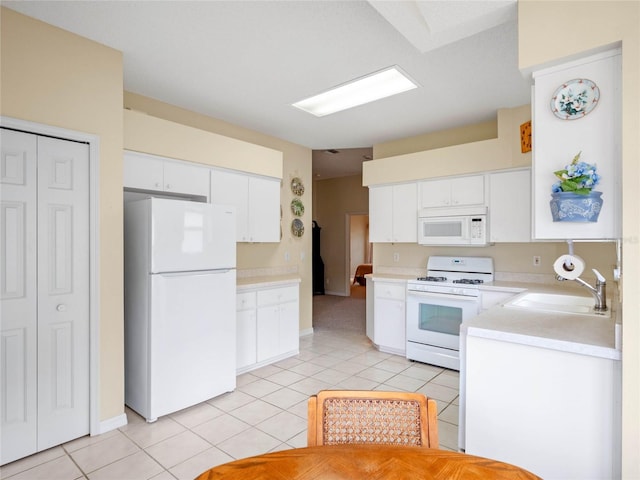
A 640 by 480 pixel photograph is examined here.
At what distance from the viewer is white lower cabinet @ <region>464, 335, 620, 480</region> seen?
148 cm

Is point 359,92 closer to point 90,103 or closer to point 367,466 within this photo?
point 90,103

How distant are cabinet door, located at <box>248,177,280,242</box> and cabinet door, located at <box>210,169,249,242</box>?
0.07m

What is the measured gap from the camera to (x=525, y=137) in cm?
318

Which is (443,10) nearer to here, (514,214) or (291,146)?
(514,214)

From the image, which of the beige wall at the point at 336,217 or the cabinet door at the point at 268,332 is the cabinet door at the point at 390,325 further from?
the beige wall at the point at 336,217

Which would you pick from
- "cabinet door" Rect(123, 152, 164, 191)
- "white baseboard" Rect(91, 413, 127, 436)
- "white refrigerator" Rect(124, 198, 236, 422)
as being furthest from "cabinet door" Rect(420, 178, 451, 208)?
"white baseboard" Rect(91, 413, 127, 436)

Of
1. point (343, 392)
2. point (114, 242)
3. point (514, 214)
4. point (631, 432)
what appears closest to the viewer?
point (343, 392)

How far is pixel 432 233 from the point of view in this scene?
A: 13.1 ft

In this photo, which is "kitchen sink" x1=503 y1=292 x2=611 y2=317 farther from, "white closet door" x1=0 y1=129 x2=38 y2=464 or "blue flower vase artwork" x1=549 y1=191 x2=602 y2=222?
"white closet door" x1=0 y1=129 x2=38 y2=464

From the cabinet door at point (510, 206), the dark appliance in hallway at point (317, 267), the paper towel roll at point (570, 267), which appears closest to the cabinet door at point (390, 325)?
the cabinet door at point (510, 206)

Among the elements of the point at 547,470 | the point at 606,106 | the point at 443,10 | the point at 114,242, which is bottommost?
the point at 547,470

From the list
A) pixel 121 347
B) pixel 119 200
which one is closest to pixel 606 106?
pixel 119 200

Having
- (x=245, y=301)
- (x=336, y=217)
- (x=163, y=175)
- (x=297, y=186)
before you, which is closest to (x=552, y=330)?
(x=245, y=301)

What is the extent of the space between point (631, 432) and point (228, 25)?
2900 mm
